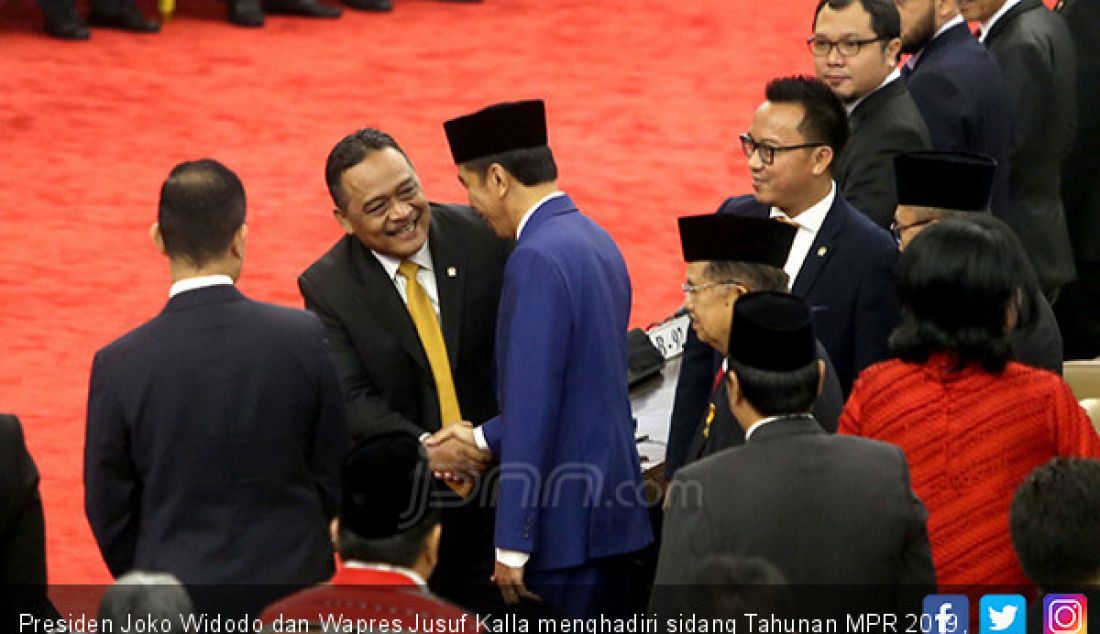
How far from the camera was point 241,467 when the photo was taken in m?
3.57

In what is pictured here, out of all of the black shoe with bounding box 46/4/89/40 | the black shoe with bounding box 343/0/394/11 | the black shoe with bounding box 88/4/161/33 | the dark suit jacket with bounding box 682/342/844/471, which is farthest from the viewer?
the black shoe with bounding box 343/0/394/11

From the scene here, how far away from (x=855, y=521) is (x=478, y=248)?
1.43 m

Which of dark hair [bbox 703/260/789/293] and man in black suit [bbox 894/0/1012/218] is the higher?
man in black suit [bbox 894/0/1012/218]

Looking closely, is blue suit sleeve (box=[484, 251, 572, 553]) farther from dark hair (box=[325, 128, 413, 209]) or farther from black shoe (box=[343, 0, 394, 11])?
black shoe (box=[343, 0, 394, 11])

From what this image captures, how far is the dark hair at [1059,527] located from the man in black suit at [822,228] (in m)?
1.14

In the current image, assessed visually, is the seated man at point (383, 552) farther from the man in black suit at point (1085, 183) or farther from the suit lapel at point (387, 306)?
the man in black suit at point (1085, 183)

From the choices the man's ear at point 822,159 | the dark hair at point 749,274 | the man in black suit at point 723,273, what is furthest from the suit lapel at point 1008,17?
the dark hair at point 749,274

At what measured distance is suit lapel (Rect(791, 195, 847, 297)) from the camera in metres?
4.39

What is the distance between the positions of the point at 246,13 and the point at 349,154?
6720 millimetres

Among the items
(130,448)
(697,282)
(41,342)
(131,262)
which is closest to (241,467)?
(130,448)

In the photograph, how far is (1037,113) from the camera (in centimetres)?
594

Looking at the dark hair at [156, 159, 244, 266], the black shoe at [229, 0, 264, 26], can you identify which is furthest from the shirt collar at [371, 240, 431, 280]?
the black shoe at [229, 0, 264, 26]

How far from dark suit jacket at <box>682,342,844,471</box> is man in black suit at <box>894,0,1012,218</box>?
1.68 metres

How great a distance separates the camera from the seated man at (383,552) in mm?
2820
